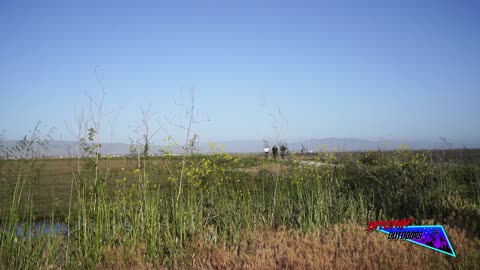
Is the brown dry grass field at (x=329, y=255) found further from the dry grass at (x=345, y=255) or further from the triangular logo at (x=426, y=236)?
the triangular logo at (x=426, y=236)

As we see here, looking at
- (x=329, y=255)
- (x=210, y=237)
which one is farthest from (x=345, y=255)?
(x=210, y=237)

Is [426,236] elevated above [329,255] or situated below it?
above

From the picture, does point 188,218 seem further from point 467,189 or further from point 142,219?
point 467,189

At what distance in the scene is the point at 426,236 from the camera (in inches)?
204

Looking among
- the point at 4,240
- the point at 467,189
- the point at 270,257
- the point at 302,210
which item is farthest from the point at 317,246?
the point at 467,189

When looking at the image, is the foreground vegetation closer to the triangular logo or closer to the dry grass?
the dry grass

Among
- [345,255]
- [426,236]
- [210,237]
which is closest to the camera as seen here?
[345,255]

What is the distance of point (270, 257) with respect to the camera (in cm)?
470

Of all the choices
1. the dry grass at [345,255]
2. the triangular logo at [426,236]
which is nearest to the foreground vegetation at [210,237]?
the dry grass at [345,255]

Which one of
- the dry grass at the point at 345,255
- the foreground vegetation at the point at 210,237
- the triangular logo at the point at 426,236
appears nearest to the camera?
the dry grass at the point at 345,255

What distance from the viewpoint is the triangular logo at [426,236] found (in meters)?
4.84

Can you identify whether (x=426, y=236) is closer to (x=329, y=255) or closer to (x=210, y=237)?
(x=329, y=255)

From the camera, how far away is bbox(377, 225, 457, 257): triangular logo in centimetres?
484

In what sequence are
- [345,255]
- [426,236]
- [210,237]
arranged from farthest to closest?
[210,237]
[426,236]
[345,255]
